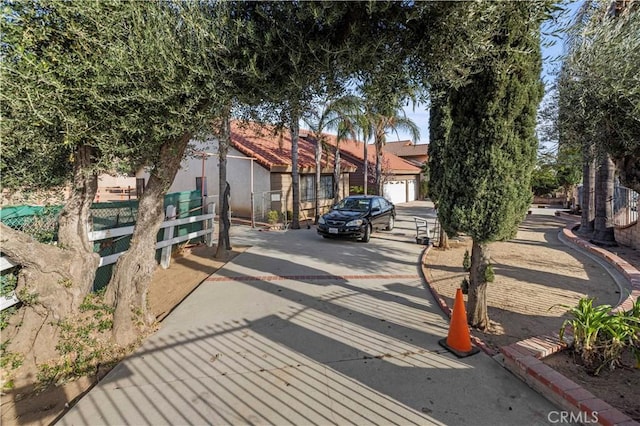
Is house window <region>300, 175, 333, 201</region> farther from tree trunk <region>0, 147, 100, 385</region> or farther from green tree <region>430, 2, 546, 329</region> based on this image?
tree trunk <region>0, 147, 100, 385</region>

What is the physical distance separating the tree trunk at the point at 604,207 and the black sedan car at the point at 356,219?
6.80m

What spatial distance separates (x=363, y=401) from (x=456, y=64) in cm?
371

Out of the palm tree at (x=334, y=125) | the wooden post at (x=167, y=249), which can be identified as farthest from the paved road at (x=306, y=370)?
the palm tree at (x=334, y=125)

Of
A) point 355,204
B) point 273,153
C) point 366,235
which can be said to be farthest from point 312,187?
point 366,235

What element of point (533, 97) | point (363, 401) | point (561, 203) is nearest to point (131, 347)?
point (363, 401)

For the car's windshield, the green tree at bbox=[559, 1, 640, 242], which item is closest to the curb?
the green tree at bbox=[559, 1, 640, 242]

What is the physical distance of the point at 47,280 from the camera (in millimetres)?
3691

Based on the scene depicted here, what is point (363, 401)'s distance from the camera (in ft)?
10.1

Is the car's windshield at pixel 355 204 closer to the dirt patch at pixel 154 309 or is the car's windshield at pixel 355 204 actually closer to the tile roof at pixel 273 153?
the tile roof at pixel 273 153

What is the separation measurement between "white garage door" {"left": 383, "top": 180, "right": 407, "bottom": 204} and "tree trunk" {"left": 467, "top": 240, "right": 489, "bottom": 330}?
2170 centimetres

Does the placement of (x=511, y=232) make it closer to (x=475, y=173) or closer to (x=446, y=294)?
(x=475, y=173)

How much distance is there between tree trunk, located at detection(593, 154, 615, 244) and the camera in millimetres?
9938

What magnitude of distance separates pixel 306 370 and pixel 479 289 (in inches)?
105

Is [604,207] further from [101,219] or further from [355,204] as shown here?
[101,219]
